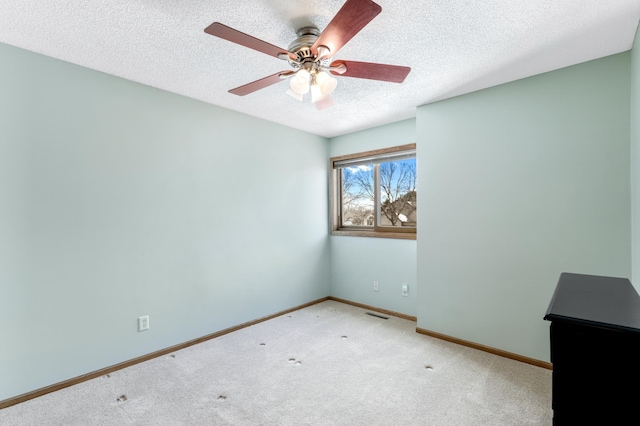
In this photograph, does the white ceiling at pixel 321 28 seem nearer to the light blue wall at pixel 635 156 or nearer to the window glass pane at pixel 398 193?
the light blue wall at pixel 635 156

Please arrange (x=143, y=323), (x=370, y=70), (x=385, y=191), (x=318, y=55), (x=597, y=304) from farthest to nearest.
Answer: (x=385, y=191), (x=143, y=323), (x=370, y=70), (x=318, y=55), (x=597, y=304)

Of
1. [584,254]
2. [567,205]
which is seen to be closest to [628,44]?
[567,205]

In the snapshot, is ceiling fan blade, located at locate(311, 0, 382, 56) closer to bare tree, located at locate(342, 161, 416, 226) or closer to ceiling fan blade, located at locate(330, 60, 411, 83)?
ceiling fan blade, located at locate(330, 60, 411, 83)

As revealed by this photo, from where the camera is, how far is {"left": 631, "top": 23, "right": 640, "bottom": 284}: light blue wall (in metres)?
1.88

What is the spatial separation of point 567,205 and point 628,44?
43.8 inches

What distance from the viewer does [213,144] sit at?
314 centimetres

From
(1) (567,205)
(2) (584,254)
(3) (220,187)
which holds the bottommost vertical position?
(2) (584,254)

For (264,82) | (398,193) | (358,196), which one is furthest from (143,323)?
(398,193)

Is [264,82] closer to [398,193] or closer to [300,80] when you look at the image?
[300,80]

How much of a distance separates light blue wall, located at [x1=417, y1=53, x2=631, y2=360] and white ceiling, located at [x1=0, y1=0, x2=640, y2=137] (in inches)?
9.1

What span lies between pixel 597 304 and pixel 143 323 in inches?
117

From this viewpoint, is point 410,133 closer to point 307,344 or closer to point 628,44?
point 628,44

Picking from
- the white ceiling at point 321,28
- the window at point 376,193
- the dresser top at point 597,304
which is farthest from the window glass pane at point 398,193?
the dresser top at point 597,304

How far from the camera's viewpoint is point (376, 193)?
4059 mm
